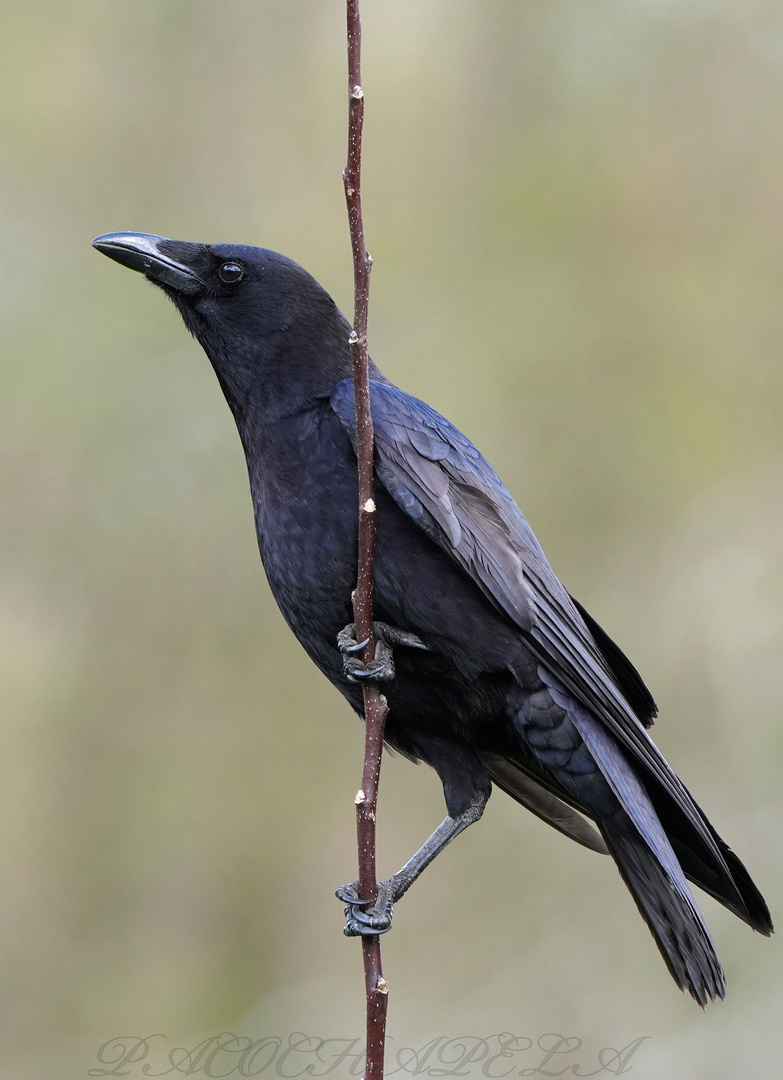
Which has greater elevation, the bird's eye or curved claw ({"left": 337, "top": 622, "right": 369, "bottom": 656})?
the bird's eye

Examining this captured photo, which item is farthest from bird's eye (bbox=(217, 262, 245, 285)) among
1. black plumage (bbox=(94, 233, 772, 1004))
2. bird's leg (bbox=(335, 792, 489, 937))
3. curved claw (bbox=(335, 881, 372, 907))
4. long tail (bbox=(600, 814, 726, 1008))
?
long tail (bbox=(600, 814, 726, 1008))

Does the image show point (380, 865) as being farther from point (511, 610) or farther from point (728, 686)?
point (511, 610)

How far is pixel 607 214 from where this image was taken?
902 centimetres

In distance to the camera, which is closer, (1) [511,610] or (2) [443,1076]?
(1) [511,610]

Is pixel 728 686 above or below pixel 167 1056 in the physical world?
above

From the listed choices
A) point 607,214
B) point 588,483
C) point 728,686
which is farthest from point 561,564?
point 607,214

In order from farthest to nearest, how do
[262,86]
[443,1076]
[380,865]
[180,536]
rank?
[262,86] → [180,536] → [380,865] → [443,1076]

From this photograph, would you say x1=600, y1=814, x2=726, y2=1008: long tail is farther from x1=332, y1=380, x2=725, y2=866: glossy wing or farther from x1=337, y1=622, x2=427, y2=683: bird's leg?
x1=337, y1=622, x2=427, y2=683: bird's leg

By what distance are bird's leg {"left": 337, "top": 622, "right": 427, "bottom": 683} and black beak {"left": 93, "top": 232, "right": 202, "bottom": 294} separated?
1.42 meters

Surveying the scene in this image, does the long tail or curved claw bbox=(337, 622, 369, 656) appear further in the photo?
the long tail

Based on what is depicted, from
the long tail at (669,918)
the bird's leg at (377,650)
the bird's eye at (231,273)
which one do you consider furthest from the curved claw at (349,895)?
the bird's eye at (231,273)

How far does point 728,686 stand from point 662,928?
344 cm

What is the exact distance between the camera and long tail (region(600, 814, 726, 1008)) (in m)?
4.12

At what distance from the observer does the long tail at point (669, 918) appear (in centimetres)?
412
